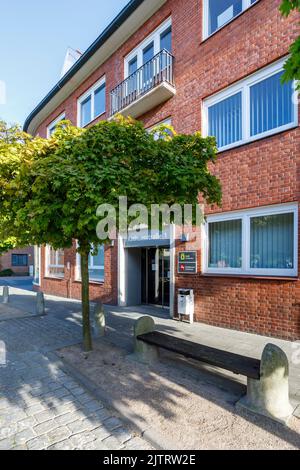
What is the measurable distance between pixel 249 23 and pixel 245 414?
793 cm

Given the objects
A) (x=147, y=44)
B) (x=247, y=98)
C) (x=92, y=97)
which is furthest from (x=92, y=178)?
(x=92, y=97)

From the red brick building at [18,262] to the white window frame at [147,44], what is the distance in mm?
28032

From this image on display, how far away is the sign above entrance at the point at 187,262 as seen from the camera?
25.6 ft

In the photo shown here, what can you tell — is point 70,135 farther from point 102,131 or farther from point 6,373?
point 6,373

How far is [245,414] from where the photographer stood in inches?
128

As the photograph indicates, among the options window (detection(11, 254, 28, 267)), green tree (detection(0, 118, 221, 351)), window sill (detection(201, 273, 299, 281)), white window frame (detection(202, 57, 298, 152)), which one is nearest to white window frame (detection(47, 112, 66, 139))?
white window frame (detection(202, 57, 298, 152))

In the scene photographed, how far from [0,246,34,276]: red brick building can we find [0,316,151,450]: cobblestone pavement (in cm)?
3131

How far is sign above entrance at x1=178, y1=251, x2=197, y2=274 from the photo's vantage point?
781 cm

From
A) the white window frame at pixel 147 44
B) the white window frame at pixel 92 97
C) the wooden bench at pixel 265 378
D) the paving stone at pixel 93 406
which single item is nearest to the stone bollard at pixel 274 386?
the wooden bench at pixel 265 378

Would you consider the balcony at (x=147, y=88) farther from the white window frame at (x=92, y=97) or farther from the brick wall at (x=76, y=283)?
the brick wall at (x=76, y=283)

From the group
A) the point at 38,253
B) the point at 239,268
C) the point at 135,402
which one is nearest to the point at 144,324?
the point at 135,402

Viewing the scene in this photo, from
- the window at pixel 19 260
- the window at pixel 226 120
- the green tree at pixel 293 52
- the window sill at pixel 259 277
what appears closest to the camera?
the green tree at pixel 293 52

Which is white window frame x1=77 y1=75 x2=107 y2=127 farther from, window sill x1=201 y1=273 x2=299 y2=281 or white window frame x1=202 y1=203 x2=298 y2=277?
window sill x1=201 y1=273 x2=299 y2=281

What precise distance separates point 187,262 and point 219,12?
6.69 meters
